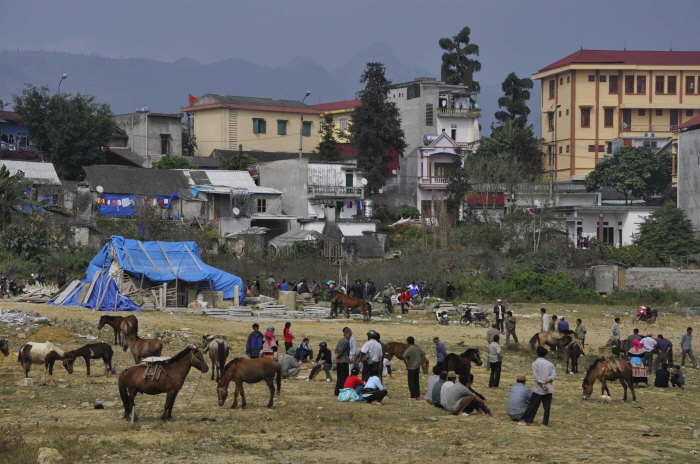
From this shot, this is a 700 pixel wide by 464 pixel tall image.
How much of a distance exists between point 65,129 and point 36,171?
248 inches

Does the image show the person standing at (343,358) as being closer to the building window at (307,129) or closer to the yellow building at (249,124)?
the yellow building at (249,124)

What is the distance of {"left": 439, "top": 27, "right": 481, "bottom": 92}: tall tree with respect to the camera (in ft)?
283

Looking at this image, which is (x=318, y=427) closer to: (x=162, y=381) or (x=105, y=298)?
(x=162, y=381)

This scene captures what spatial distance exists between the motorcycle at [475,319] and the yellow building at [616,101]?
51.3m

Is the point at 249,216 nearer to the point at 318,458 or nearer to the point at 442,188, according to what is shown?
the point at 442,188

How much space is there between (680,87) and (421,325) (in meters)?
60.9

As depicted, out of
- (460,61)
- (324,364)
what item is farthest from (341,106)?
(324,364)

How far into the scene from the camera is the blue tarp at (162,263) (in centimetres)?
3700

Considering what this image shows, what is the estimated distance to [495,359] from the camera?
20234 millimetres

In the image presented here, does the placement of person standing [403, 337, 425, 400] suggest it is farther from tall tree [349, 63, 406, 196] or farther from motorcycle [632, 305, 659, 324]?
tall tree [349, 63, 406, 196]

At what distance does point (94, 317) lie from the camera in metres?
31.8

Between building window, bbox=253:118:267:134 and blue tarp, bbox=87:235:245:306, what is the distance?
133ft

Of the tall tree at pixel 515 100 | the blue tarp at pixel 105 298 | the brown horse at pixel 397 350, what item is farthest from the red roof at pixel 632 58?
the brown horse at pixel 397 350

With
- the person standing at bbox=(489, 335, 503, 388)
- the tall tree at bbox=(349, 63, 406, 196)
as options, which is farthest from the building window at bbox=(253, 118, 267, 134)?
the person standing at bbox=(489, 335, 503, 388)
